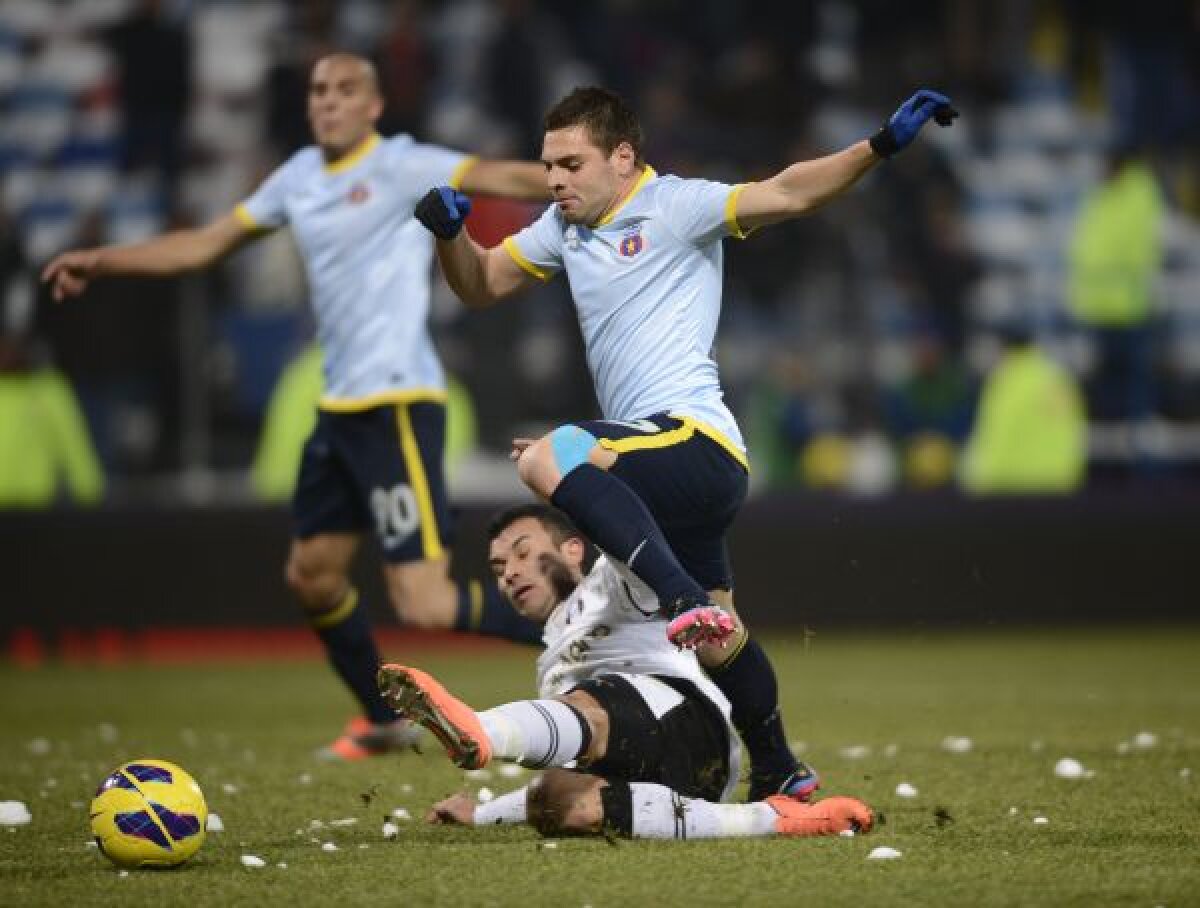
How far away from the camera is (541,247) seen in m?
7.00

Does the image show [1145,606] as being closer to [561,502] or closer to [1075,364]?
[1075,364]

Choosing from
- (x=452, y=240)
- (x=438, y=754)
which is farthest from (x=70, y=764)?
(x=452, y=240)

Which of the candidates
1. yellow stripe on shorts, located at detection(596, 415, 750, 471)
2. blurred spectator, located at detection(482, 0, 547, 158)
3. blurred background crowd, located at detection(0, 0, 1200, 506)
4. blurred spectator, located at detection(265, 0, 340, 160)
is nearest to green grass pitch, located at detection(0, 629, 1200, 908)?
yellow stripe on shorts, located at detection(596, 415, 750, 471)

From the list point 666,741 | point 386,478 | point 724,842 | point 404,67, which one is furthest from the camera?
point 404,67

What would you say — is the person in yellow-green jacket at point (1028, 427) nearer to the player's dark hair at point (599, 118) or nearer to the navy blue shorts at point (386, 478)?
the navy blue shorts at point (386, 478)

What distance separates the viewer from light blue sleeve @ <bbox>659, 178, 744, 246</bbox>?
650 cm

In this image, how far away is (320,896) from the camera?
5.15 metres

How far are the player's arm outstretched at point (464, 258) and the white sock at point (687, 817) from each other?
1.75m

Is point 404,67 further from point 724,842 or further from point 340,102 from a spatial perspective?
point 724,842

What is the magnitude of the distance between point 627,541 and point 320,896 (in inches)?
54.1

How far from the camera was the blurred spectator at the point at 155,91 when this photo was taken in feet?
49.5

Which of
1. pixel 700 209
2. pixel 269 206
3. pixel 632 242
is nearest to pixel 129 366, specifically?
pixel 269 206

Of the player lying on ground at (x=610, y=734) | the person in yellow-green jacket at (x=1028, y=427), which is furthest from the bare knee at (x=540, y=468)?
the person in yellow-green jacket at (x=1028, y=427)

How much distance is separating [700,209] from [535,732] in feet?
5.49
